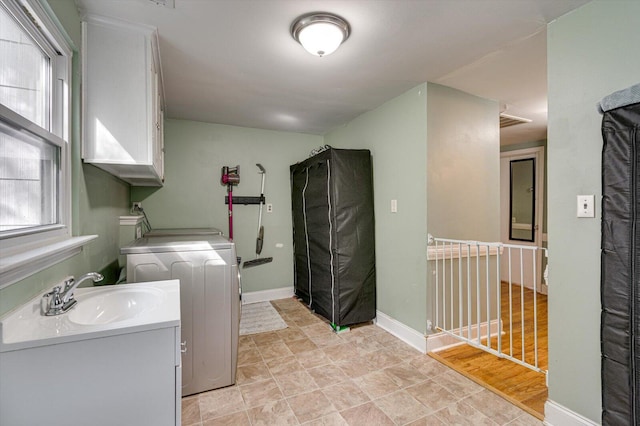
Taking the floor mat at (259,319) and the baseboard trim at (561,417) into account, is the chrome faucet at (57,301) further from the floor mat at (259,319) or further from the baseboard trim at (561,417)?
the baseboard trim at (561,417)

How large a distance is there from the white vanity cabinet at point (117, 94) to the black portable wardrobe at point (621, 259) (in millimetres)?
2363

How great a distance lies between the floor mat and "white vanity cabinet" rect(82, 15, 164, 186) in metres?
1.98

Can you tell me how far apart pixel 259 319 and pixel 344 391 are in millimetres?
1526

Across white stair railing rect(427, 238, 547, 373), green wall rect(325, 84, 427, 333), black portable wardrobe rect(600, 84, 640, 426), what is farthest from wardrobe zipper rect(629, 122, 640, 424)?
green wall rect(325, 84, 427, 333)

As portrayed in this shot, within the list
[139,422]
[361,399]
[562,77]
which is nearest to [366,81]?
[562,77]

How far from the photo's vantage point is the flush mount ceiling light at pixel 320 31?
165cm

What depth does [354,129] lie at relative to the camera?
3525 mm

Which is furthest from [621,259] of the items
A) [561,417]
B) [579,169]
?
[561,417]

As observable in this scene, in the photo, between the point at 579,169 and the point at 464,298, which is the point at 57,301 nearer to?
the point at 579,169

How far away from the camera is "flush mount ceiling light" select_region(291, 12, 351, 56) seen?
5.41 ft

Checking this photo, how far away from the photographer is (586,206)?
1.53 metres

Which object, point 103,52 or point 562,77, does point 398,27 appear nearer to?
point 562,77

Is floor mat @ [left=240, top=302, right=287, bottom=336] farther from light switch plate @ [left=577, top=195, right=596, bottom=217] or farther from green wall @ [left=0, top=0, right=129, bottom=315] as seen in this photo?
light switch plate @ [left=577, top=195, right=596, bottom=217]

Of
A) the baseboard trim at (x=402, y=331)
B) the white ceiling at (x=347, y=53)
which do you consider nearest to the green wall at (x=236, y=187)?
the white ceiling at (x=347, y=53)
